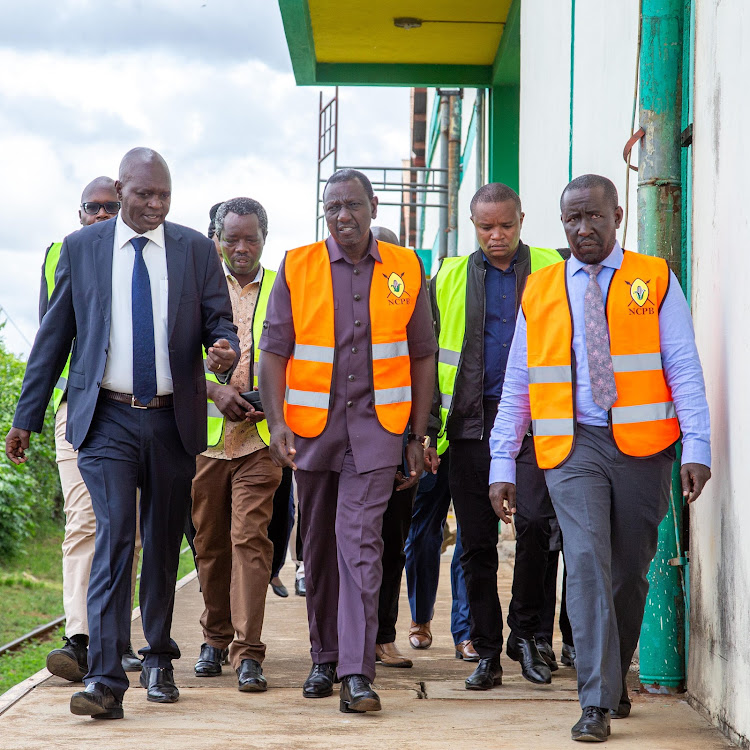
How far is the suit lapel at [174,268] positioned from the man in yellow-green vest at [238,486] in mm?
704

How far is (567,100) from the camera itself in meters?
9.16

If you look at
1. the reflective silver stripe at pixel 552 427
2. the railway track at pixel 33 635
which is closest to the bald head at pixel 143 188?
the reflective silver stripe at pixel 552 427

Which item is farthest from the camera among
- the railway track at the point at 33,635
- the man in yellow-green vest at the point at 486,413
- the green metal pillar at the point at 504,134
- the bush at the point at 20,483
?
the bush at the point at 20,483

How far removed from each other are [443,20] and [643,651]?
930cm

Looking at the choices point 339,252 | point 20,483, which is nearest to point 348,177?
point 339,252

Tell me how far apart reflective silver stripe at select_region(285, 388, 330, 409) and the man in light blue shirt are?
1076mm

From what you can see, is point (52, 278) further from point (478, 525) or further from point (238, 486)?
point (478, 525)

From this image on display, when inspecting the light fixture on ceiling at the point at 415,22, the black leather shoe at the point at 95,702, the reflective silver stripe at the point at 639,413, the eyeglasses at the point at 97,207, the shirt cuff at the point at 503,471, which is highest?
the light fixture on ceiling at the point at 415,22

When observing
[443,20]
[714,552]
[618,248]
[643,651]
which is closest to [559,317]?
[618,248]

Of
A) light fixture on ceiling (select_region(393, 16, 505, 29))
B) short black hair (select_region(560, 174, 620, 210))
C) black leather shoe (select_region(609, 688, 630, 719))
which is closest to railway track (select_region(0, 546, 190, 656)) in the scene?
black leather shoe (select_region(609, 688, 630, 719))

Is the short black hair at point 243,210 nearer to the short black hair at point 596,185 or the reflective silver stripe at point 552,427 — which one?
the short black hair at point 596,185

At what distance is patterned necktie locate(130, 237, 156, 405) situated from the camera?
17.1 feet

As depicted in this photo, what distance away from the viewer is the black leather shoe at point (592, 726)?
15.2ft

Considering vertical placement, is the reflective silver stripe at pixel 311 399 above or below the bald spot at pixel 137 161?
below
